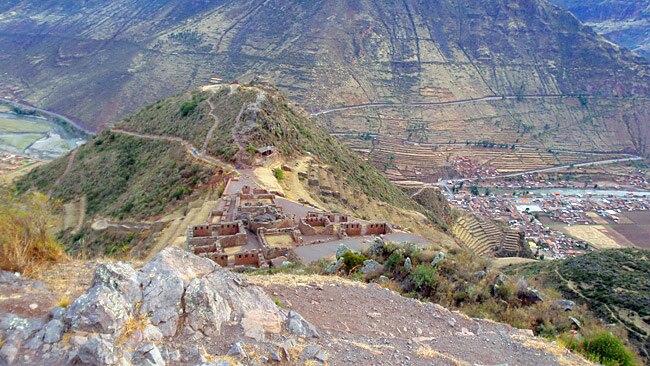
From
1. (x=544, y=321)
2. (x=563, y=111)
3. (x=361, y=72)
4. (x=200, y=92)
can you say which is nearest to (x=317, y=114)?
(x=361, y=72)

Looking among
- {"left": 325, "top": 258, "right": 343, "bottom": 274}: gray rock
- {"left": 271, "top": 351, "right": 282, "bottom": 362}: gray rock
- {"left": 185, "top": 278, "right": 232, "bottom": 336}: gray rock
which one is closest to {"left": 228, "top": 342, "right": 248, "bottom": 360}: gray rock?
{"left": 271, "top": 351, "right": 282, "bottom": 362}: gray rock

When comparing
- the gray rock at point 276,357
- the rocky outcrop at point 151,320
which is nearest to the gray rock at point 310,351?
the gray rock at point 276,357

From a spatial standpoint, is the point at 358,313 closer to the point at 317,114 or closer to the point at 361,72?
the point at 317,114

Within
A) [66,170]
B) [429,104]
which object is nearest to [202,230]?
[66,170]

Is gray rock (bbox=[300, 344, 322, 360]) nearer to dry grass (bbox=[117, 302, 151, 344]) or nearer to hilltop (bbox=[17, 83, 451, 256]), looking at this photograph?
dry grass (bbox=[117, 302, 151, 344])

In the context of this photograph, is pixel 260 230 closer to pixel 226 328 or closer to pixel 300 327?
pixel 300 327

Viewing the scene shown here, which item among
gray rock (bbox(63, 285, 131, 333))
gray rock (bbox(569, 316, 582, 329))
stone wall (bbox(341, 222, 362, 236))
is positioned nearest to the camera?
gray rock (bbox(63, 285, 131, 333))
